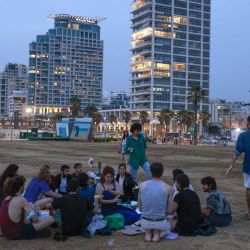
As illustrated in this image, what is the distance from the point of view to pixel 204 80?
164750mm

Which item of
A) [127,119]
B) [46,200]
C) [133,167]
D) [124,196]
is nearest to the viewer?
[46,200]

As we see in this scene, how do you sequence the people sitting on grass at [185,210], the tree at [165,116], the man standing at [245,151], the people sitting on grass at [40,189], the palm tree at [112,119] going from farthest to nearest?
the palm tree at [112,119] → the tree at [165,116] → the man standing at [245,151] → the people sitting on grass at [40,189] → the people sitting on grass at [185,210]

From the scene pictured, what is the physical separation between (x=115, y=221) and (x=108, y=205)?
1.77 ft

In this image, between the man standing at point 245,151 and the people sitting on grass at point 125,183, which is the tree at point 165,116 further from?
the man standing at point 245,151

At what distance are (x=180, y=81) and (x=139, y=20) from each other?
27.6 metres

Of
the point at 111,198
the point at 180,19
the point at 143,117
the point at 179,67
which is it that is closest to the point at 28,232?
the point at 111,198

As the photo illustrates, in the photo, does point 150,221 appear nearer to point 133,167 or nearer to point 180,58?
point 133,167

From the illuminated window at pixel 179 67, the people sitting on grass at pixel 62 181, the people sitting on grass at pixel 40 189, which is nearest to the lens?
the people sitting on grass at pixel 40 189

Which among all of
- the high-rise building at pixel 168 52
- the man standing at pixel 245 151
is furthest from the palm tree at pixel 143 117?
the man standing at pixel 245 151

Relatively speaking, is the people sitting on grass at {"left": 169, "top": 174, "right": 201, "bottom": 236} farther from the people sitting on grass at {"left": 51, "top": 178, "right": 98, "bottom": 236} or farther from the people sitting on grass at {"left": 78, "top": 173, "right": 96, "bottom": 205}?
the people sitting on grass at {"left": 78, "top": 173, "right": 96, "bottom": 205}

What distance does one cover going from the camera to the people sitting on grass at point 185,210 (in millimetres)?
7816

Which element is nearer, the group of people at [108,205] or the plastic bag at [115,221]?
the group of people at [108,205]

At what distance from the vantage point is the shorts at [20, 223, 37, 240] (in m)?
7.51

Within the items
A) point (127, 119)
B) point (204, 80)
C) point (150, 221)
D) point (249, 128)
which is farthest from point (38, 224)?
point (204, 80)
